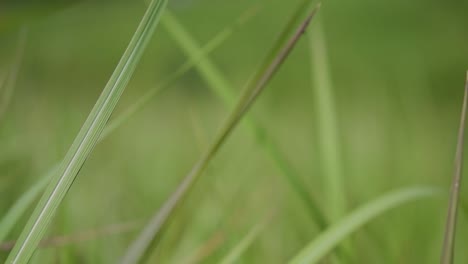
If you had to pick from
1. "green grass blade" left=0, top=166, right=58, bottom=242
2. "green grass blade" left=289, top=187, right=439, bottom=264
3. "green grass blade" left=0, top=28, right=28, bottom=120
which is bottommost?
"green grass blade" left=289, top=187, right=439, bottom=264

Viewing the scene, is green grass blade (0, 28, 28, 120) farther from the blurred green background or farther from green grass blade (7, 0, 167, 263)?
green grass blade (7, 0, 167, 263)

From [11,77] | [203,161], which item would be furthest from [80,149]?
[11,77]

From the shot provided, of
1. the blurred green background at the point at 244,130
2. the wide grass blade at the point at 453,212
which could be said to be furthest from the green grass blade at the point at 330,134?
the wide grass blade at the point at 453,212

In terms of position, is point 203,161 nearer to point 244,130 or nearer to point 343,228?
point 343,228

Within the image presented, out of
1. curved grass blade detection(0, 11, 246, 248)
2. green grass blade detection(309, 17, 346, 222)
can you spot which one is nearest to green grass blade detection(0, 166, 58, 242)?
curved grass blade detection(0, 11, 246, 248)

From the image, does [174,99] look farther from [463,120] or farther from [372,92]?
[463,120]

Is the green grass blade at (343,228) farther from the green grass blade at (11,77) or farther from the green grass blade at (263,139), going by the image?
the green grass blade at (11,77)

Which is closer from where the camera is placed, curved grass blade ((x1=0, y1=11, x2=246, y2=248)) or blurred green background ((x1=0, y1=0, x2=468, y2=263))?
curved grass blade ((x1=0, y1=11, x2=246, y2=248))
